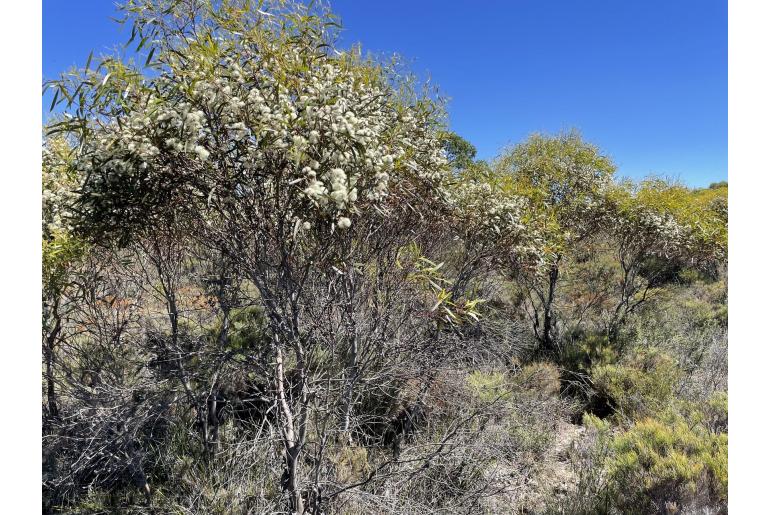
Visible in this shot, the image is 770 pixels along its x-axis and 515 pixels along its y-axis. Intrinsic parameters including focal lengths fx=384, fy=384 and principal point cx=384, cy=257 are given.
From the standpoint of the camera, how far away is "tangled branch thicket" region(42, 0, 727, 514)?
→ 184 centimetres

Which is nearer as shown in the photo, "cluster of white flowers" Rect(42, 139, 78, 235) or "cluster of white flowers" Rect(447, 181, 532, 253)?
"cluster of white flowers" Rect(42, 139, 78, 235)

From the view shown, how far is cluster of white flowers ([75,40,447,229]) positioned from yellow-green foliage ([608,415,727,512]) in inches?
138

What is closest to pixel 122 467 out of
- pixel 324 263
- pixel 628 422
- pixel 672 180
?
pixel 324 263

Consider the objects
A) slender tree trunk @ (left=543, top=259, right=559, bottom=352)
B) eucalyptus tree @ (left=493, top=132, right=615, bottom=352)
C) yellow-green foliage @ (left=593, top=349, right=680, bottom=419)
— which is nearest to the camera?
yellow-green foliage @ (left=593, top=349, right=680, bottom=419)

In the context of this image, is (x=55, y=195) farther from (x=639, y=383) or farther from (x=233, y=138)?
(x=639, y=383)

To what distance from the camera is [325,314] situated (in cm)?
342

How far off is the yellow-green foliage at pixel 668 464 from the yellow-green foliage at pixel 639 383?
59.1 inches

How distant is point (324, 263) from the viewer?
8.45 feet

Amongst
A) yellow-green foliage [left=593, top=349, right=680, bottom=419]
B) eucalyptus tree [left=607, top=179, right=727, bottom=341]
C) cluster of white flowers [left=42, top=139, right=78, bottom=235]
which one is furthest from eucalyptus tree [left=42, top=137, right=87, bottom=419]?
eucalyptus tree [left=607, top=179, right=727, bottom=341]

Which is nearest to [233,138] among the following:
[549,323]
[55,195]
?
[55,195]

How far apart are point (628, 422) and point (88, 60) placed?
6523 millimetres

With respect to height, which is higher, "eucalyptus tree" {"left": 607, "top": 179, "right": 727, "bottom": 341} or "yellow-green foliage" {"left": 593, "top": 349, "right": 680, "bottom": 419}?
"eucalyptus tree" {"left": 607, "top": 179, "right": 727, "bottom": 341}

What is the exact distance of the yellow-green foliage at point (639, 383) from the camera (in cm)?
538

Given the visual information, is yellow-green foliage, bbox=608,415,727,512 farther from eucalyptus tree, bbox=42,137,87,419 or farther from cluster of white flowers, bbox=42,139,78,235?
cluster of white flowers, bbox=42,139,78,235
